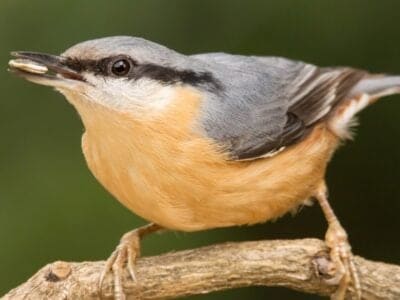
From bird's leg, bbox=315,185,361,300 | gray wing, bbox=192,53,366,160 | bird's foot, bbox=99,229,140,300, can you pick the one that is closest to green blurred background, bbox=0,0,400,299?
gray wing, bbox=192,53,366,160

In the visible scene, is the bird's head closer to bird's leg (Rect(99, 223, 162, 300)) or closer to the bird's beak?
the bird's beak

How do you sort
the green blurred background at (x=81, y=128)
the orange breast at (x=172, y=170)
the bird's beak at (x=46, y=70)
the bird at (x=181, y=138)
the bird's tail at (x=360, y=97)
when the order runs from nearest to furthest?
the bird's beak at (x=46, y=70), the bird at (x=181, y=138), the orange breast at (x=172, y=170), the bird's tail at (x=360, y=97), the green blurred background at (x=81, y=128)

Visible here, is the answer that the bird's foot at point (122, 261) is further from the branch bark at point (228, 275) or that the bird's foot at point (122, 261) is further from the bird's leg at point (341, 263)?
the bird's leg at point (341, 263)

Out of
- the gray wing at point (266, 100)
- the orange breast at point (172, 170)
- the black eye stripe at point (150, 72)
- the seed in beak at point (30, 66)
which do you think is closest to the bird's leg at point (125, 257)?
the orange breast at point (172, 170)

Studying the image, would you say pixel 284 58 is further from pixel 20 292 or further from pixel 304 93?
pixel 20 292

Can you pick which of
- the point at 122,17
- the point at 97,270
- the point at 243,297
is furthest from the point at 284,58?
the point at 97,270

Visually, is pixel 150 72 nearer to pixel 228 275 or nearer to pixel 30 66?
pixel 30 66

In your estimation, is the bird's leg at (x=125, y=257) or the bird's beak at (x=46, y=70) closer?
the bird's beak at (x=46, y=70)

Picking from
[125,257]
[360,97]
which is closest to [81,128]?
[125,257]
